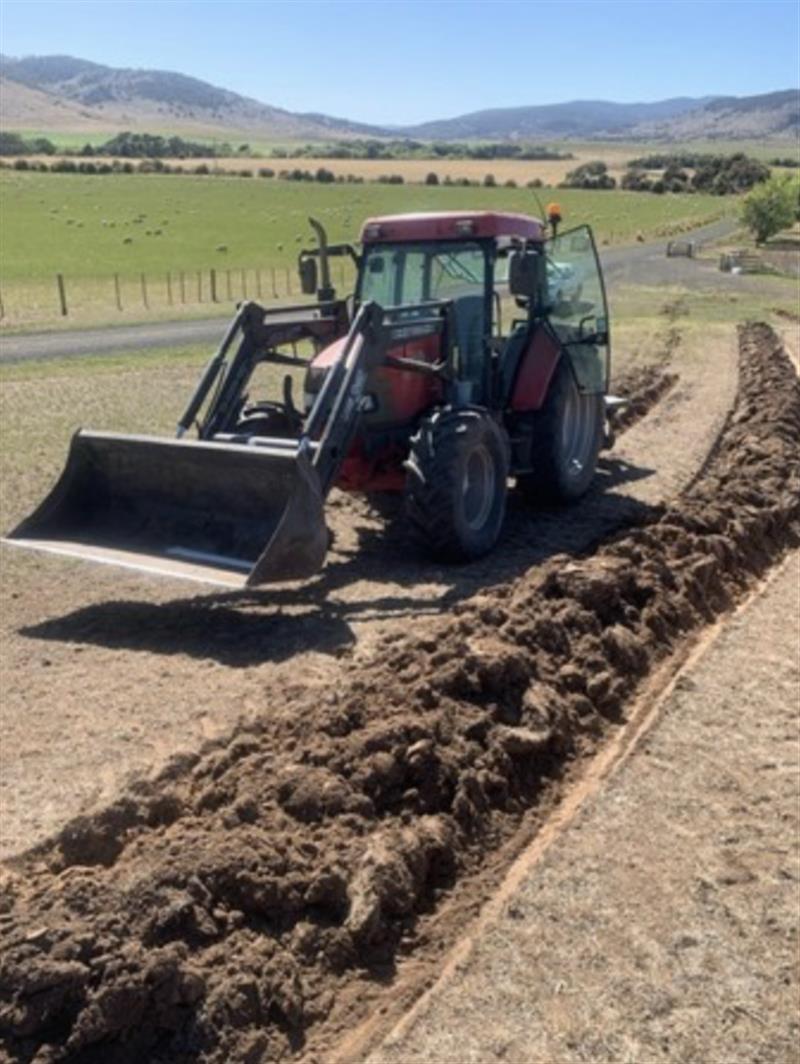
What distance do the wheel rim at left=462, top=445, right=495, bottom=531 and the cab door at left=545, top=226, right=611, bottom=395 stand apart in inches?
79.6

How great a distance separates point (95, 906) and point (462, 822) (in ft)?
5.98

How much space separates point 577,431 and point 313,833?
7.56 meters

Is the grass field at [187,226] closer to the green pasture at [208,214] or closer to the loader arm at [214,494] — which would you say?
the green pasture at [208,214]

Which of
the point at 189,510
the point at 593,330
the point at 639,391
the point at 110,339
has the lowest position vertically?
the point at 110,339

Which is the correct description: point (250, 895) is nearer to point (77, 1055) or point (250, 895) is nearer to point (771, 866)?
point (77, 1055)

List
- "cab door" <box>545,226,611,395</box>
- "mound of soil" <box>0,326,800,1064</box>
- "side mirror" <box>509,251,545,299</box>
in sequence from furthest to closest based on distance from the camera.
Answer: "cab door" <box>545,226,611,395</box> → "side mirror" <box>509,251,545,299</box> → "mound of soil" <box>0,326,800,1064</box>

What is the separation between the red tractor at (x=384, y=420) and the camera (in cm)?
895

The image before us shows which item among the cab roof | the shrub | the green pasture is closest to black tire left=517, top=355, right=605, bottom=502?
the cab roof

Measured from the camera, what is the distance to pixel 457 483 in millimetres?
9797

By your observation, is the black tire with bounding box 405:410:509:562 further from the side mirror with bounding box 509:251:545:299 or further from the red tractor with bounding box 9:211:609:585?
the side mirror with bounding box 509:251:545:299

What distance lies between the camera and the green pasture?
55.0 metres

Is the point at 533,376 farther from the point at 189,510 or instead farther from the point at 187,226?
the point at 187,226

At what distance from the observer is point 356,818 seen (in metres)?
5.79

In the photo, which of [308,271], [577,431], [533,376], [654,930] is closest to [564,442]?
[577,431]
